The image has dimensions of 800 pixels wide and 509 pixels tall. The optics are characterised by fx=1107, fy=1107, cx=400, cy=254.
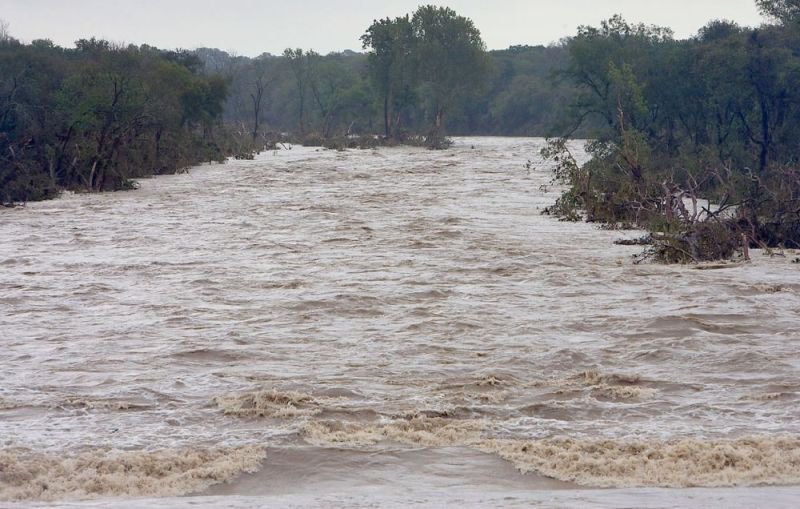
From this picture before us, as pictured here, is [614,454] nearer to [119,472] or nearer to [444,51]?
[119,472]

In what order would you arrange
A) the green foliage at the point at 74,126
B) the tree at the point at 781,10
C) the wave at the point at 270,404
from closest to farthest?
Answer: the wave at the point at 270,404 < the green foliage at the point at 74,126 < the tree at the point at 781,10

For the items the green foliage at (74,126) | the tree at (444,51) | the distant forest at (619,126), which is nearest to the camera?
the distant forest at (619,126)

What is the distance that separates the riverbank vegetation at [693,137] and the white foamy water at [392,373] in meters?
1.31

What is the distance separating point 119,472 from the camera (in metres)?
6.95

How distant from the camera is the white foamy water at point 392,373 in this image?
6.89 m

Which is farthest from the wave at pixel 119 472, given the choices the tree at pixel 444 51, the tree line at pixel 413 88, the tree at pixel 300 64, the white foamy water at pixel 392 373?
the tree at pixel 300 64

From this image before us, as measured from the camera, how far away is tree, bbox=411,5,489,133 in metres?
69.1

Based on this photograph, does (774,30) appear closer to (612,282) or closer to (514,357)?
(612,282)

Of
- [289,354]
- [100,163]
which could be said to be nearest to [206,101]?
[100,163]

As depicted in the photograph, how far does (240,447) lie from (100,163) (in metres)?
24.5

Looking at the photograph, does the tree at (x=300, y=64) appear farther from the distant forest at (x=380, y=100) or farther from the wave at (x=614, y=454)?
the wave at (x=614, y=454)

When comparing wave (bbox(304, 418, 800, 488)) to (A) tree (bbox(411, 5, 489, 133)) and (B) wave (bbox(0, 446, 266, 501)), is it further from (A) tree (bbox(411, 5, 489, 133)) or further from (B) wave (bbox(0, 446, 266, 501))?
(A) tree (bbox(411, 5, 489, 133))

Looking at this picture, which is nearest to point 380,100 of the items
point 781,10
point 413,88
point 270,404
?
point 413,88

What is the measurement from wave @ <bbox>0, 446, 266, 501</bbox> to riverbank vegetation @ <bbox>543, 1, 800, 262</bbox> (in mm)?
10120
